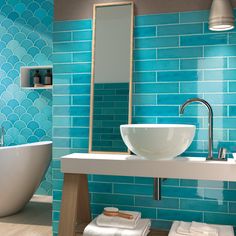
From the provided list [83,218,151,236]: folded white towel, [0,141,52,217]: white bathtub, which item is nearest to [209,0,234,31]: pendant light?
[83,218,151,236]: folded white towel

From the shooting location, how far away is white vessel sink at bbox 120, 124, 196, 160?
2.57 metres

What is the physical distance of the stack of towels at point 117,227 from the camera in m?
2.72

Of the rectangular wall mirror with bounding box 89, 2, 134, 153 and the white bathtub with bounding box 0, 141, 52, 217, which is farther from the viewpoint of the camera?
the white bathtub with bounding box 0, 141, 52, 217

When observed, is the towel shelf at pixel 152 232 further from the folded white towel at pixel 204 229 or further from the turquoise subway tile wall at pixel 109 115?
the turquoise subway tile wall at pixel 109 115

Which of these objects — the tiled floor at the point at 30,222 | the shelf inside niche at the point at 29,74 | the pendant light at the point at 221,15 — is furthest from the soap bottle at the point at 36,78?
the pendant light at the point at 221,15

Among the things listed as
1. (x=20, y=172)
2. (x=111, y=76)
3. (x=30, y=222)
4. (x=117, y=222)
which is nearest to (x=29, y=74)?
(x=20, y=172)

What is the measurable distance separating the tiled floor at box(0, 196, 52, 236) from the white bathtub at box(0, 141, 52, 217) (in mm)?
137

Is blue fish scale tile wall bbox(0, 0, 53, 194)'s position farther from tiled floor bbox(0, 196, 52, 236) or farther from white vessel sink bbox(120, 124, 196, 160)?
white vessel sink bbox(120, 124, 196, 160)

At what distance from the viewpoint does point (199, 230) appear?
271 centimetres

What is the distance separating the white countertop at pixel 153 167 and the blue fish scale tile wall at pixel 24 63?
90.0 inches

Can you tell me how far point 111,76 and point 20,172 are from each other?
1.61 metres

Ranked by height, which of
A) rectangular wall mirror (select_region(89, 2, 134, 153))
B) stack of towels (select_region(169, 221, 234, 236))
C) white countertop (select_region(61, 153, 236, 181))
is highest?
rectangular wall mirror (select_region(89, 2, 134, 153))

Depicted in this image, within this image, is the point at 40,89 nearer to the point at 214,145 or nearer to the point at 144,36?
the point at 144,36

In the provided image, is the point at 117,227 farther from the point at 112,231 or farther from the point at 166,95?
the point at 166,95
